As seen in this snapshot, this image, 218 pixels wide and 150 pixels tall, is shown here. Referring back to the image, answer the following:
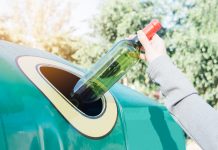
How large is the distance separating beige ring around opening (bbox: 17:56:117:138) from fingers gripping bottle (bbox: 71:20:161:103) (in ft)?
0.36

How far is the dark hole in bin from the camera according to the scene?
161 cm

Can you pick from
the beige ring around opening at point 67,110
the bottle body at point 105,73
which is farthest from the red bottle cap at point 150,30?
the beige ring around opening at point 67,110

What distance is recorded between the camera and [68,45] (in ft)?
65.5

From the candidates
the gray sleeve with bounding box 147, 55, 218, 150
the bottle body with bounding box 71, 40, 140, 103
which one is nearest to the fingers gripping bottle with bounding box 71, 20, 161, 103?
the bottle body with bounding box 71, 40, 140, 103

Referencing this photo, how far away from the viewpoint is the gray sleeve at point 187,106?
1128 mm

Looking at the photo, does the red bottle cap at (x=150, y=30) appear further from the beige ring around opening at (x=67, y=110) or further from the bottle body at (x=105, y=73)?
the beige ring around opening at (x=67, y=110)

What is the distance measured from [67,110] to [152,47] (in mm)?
310

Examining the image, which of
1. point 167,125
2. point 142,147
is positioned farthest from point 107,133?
point 167,125

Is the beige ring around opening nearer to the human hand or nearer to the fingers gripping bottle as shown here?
the fingers gripping bottle

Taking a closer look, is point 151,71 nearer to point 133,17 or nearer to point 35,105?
point 35,105

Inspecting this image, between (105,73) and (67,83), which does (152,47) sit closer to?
(105,73)

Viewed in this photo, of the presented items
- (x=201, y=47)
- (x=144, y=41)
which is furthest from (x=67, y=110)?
(x=201, y=47)

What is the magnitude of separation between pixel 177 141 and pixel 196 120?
76cm

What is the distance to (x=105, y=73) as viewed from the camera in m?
1.62
